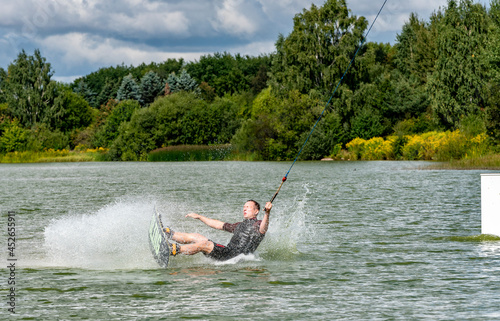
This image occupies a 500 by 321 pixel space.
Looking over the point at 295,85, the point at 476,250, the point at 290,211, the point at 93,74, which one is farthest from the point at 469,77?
the point at 93,74

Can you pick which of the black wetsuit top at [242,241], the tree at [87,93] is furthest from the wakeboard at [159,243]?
the tree at [87,93]

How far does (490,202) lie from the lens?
14656mm

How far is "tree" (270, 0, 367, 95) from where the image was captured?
254 ft

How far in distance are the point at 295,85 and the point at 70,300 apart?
69049mm

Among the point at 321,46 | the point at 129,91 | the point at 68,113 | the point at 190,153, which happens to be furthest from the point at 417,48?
the point at 129,91

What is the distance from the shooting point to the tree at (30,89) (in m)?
111

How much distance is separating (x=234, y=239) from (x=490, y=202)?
5360 millimetres

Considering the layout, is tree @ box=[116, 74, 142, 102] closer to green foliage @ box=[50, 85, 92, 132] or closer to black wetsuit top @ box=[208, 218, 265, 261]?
green foliage @ box=[50, 85, 92, 132]

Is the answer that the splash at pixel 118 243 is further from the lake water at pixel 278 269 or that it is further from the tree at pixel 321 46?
the tree at pixel 321 46

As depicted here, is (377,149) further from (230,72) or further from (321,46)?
(230,72)

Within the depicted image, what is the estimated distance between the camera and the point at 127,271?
12648mm

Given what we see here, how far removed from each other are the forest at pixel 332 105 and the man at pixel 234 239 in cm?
3323

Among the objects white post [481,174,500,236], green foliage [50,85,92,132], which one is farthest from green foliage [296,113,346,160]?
white post [481,174,500,236]

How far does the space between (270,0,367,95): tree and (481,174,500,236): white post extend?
6260 centimetres
